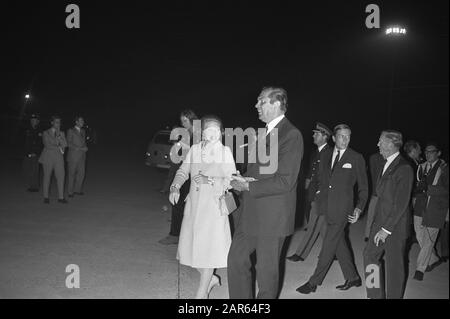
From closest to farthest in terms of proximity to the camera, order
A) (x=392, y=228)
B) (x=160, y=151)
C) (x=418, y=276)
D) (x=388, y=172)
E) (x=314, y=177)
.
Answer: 1. (x=392, y=228)
2. (x=388, y=172)
3. (x=418, y=276)
4. (x=314, y=177)
5. (x=160, y=151)

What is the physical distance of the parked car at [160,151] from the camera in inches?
658

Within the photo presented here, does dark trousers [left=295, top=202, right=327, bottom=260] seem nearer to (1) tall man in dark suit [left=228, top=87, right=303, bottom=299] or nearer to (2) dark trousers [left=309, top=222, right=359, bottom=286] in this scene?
(2) dark trousers [left=309, top=222, right=359, bottom=286]

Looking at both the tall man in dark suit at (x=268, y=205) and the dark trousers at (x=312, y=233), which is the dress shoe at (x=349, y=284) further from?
the tall man in dark suit at (x=268, y=205)

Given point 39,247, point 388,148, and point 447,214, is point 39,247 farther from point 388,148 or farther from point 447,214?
point 447,214

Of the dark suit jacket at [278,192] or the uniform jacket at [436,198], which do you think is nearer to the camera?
the dark suit jacket at [278,192]

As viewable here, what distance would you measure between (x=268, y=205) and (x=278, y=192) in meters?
0.19

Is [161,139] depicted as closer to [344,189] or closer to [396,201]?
[344,189]

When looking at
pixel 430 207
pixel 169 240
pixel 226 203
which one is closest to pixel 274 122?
pixel 226 203

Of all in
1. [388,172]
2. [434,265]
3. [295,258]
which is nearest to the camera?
[388,172]

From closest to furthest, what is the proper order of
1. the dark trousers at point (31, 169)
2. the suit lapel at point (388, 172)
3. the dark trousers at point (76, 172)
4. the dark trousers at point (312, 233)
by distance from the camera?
the suit lapel at point (388, 172), the dark trousers at point (312, 233), the dark trousers at point (76, 172), the dark trousers at point (31, 169)

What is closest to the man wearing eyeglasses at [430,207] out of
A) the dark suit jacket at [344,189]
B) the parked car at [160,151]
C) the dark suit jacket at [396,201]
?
the dark suit jacket at [344,189]

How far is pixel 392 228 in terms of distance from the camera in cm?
410

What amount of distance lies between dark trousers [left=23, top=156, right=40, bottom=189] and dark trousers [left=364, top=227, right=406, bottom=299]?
Answer: 29.8ft

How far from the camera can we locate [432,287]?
17.5 feet
